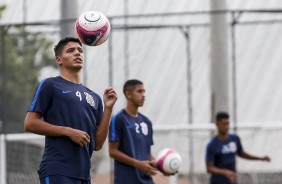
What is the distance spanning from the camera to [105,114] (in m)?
8.19

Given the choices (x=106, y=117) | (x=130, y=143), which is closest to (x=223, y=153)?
(x=130, y=143)

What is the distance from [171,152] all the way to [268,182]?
642 centimetres

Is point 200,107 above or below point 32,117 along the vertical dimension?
above

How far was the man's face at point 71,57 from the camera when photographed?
8086 millimetres

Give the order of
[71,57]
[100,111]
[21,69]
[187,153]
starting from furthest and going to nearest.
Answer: [21,69]
[187,153]
[100,111]
[71,57]

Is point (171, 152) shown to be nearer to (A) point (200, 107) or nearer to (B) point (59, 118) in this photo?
(B) point (59, 118)

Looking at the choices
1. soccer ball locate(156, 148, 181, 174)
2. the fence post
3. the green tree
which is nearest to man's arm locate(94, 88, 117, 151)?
soccer ball locate(156, 148, 181, 174)

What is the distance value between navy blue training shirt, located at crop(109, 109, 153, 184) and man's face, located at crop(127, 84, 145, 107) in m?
0.23

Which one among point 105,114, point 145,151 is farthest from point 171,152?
point 105,114

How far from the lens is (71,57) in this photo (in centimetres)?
811

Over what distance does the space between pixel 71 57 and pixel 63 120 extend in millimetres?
562

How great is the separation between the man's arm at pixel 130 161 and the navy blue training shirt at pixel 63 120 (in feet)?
7.46

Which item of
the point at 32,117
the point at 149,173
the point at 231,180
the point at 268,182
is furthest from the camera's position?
the point at 268,182

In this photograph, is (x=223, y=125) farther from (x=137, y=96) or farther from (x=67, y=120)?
(x=67, y=120)
